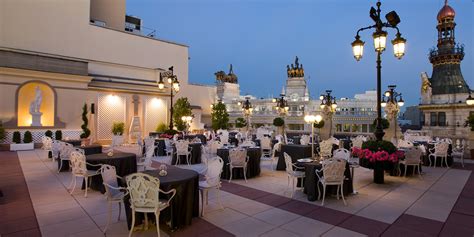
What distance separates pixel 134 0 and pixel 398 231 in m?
132

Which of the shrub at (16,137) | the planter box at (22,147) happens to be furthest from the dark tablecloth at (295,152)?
the shrub at (16,137)

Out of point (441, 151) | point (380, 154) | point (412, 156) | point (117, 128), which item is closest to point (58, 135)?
point (117, 128)

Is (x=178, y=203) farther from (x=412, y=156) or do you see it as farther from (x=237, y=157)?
(x=412, y=156)

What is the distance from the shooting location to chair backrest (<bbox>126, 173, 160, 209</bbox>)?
3.55 meters

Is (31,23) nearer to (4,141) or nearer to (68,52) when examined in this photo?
(68,52)

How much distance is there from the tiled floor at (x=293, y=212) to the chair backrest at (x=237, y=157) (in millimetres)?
514

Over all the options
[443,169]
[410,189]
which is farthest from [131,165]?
[443,169]

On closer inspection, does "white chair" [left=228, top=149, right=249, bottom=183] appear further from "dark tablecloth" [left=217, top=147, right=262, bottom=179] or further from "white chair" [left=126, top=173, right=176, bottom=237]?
"white chair" [left=126, top=173, right=176, bottom=237]

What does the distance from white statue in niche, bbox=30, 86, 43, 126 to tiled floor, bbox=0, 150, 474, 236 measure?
8.77 metres

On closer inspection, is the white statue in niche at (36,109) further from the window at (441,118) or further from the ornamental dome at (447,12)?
the ornamental dome at (447,12)

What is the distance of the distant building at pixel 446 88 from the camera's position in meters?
31.8

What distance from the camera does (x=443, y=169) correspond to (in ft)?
30.6

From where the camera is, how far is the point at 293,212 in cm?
482

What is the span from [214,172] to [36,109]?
46.6 feet
